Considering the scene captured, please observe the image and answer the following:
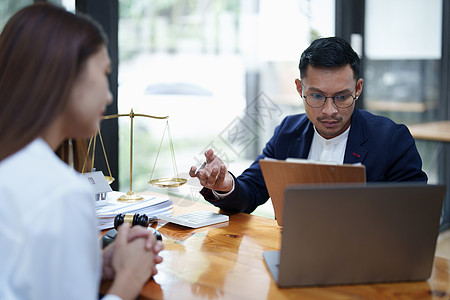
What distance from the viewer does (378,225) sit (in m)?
1.07

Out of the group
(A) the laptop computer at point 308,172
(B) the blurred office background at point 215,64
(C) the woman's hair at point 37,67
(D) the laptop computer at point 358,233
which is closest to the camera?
(C) the woman's hair at point 37,67

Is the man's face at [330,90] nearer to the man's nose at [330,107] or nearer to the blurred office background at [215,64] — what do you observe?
the man's nose at [330,107]

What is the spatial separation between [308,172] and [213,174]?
1.89 feet

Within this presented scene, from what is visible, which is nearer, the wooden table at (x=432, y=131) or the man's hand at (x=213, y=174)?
the man's hand at (x=213, y=174)

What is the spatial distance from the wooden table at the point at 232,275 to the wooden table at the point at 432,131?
7.64ft

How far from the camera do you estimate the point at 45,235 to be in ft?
2.56

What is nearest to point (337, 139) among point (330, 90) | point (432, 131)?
point (330, 90)

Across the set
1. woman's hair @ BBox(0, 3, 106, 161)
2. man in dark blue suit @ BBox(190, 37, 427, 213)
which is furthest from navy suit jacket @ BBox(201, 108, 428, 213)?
woman's hair @ BBox(0, 3, 106, 161)

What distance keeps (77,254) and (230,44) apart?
8.13 ft

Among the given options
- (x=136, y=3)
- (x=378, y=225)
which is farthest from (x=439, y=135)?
(x=378, y=225)

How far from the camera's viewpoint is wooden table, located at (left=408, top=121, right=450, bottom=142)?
3.41 m

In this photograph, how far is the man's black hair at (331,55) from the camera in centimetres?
178

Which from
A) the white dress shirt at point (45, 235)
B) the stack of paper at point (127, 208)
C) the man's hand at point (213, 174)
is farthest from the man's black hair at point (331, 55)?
the white dress shirt at point (45, 235)

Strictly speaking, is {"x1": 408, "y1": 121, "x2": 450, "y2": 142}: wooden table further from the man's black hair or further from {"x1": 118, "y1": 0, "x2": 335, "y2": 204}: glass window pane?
the man's black hair
